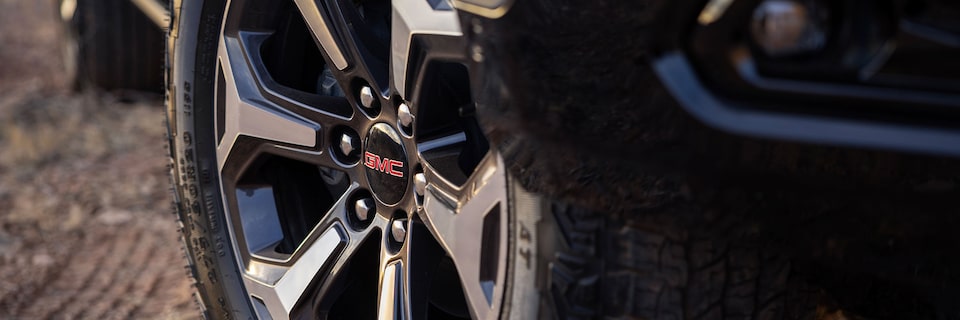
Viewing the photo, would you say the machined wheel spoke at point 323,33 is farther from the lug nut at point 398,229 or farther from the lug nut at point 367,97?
the lug nut at point 398,229

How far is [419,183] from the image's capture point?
1.42m

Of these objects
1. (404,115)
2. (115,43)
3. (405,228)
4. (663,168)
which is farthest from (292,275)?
(115,43)

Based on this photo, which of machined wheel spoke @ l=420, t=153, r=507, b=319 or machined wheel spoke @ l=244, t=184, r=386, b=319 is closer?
machined wheel spoke @ l=420, t=153, r=507, b=319

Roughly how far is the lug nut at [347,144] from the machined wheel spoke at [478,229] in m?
0.32

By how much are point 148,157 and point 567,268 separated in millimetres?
3396

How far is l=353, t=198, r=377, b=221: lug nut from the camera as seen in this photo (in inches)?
63.0

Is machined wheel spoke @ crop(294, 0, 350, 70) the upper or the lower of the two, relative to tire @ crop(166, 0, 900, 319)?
upper

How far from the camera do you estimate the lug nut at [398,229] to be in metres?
1.50

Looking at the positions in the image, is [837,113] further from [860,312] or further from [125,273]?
[125,273]

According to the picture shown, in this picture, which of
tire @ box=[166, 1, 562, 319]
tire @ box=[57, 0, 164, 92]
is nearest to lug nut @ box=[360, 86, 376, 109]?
tire @ box=[166, 1, 562, 319]

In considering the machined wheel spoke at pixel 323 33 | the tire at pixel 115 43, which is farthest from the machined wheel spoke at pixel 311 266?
the tire at pixel 115 43

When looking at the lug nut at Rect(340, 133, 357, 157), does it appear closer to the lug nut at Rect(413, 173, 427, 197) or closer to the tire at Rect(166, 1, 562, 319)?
the tire at Rect(166, 1, 562, 319)

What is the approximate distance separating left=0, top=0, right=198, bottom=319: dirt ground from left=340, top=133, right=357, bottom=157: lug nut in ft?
3.58

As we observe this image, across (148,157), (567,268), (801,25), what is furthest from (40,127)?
(801,25)
